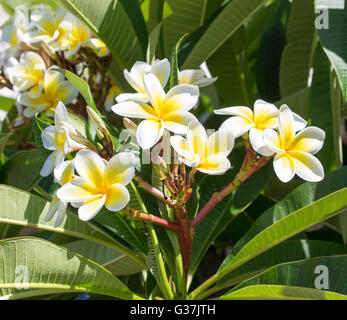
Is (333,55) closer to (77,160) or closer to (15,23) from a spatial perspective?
(77,160)

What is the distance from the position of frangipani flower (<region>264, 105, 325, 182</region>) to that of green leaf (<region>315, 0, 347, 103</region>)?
6.1 inches

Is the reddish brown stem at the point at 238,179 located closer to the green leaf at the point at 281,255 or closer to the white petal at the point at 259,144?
the white petal at the point at 259,144

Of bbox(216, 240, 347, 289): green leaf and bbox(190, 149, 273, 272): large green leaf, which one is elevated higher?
bbox(190, 149, 273, 272): large green leaf

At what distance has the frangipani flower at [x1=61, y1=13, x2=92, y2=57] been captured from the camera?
3.77 ft

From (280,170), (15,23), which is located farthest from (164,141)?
(15,23)

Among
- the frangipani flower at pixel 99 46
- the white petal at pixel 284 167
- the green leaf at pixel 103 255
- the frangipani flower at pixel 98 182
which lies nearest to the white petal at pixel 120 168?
the frangipani flower at pixel 98 182

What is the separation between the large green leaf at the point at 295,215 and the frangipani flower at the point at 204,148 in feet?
0.50

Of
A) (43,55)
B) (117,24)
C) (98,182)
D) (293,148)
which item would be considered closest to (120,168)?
(98,182)

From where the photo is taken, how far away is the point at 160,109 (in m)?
0.77

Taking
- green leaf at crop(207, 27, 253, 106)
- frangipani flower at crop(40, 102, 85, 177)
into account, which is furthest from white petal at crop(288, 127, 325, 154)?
green leaf at crop(207, 27, 253, 106)

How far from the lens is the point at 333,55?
2.99ft

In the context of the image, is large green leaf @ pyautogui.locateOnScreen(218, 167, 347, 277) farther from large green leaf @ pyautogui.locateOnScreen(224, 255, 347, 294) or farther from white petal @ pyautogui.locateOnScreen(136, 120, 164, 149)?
white petal @ pyautogui.locateOnScreen(136, 120, 164, 149)

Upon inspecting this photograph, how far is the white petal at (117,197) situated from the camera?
728 millimetres
